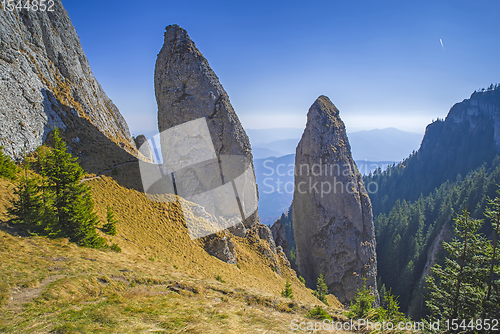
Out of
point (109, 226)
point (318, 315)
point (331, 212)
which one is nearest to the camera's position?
point (318, 315)

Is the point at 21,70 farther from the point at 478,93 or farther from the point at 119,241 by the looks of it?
the point at 478,93

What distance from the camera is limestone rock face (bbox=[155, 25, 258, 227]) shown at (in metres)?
→ 31.1

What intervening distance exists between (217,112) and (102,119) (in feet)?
53.5

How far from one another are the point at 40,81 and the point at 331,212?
44122 mm

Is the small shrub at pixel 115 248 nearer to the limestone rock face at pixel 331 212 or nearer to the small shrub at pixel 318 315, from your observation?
the small shrub at pixel 318 315

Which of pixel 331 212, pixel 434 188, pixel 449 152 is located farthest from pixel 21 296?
pixel 449 152

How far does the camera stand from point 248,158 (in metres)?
34.2

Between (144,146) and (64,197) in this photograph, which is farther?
(144,146)

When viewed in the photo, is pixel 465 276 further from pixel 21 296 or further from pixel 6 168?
pixel 6 168

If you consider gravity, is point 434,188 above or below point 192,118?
below

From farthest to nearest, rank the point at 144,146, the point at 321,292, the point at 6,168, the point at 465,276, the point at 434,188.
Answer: the point at 434,188, the point at 144,146, the point at 321,292, the point at 6,168, the point at 465,276

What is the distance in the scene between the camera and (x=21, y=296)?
33.3 ft

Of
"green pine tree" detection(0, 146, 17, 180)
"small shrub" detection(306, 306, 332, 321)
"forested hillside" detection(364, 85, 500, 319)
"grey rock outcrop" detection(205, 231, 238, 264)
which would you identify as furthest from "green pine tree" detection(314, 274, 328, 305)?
"green pine tree" detection(0, 146, 17, 180)

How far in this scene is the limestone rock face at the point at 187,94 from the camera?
3111 centimetres
